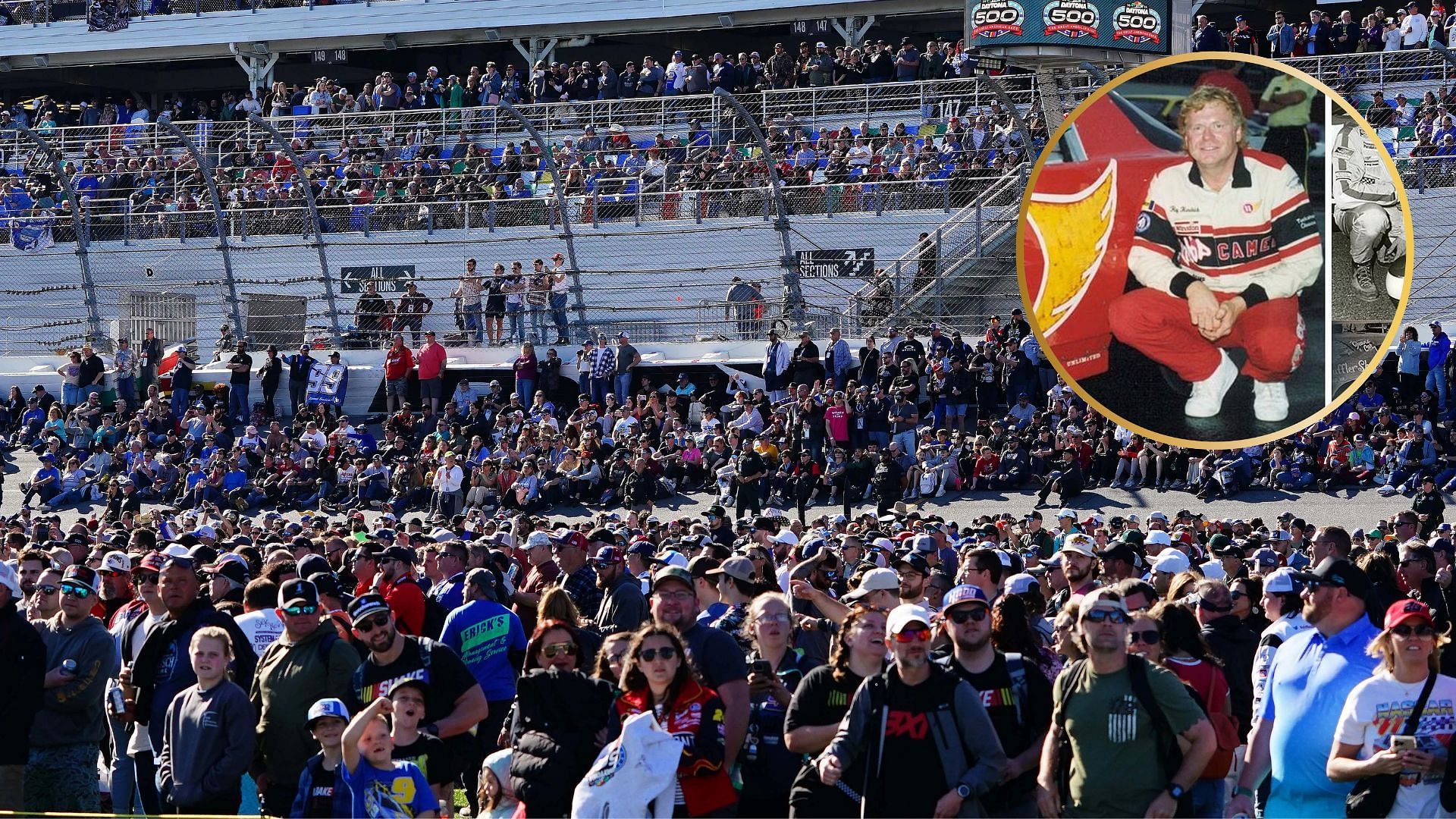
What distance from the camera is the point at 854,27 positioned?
42.2 meters

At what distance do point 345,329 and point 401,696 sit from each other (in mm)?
22571

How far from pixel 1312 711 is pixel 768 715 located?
187 centimetres

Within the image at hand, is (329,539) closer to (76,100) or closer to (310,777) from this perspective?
(310,777)

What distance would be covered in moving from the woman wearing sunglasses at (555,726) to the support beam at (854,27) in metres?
35.9

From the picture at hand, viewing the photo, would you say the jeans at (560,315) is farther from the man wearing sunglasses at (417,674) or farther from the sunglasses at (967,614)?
the sunglasses at (967,614)

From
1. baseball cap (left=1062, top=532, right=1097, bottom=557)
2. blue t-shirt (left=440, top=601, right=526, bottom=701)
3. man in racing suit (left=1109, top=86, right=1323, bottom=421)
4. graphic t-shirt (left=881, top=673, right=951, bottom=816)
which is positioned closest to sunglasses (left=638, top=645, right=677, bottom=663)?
graphic t-shirt (left=881, top=673, right=951, bottom=816)

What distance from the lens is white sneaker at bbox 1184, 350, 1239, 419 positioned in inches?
511

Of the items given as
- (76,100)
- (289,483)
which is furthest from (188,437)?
(76,100)

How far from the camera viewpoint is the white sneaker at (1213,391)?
42.6 feet

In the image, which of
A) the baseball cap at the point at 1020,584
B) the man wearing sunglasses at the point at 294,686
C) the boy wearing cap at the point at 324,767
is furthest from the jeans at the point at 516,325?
the boy wearing cap at the point at 324,767

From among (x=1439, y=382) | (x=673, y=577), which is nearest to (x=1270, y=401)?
(x=673, y=577)

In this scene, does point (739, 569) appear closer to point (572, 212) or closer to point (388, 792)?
point (388, 792)

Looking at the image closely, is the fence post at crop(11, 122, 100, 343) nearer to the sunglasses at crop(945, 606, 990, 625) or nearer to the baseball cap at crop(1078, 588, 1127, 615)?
the sunglasses at crop(945, 606, 990, 625)

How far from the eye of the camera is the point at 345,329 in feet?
94.5
